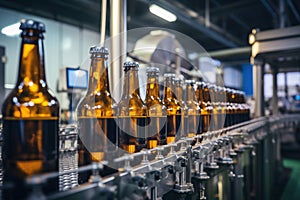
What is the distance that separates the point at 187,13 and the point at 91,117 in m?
3.56

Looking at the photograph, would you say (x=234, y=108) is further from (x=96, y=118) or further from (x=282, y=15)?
(x=282, y=15)

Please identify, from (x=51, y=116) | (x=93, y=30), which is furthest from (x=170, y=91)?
(x=93, y=30)

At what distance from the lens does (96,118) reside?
0.50m

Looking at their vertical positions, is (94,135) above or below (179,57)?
below

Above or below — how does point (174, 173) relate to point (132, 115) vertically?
below

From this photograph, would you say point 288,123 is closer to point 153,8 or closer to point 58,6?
point 153,8

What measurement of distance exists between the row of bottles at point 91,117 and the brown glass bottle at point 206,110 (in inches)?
0.6

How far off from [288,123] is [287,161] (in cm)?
208

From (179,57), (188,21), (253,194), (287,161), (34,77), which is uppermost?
(188,21)

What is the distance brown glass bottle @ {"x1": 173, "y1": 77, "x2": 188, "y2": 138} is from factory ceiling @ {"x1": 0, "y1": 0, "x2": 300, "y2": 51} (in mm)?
1862

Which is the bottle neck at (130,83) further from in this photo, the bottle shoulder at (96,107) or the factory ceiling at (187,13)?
the factory ceiling at (187,13)

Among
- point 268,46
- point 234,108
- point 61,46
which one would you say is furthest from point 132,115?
point 61,46

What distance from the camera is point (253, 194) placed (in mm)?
1297

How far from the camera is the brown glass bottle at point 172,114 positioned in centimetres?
70
